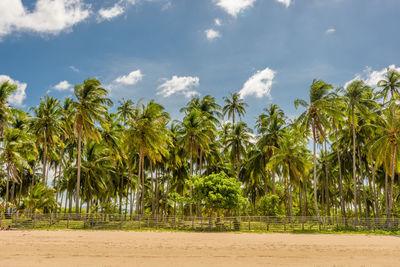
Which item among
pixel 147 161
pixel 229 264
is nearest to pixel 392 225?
pixel 229 264

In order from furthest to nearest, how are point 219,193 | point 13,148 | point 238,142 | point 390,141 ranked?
point 238,142
point 13,148
point 390,141
point 219,193

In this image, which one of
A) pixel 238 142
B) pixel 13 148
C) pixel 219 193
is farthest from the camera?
pixel 238 142

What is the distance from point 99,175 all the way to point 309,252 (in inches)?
1085

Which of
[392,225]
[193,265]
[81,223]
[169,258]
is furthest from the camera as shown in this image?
[392,225]

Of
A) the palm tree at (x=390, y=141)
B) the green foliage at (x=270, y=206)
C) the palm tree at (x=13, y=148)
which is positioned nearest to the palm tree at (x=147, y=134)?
the palm tree at (x=13, y=148)

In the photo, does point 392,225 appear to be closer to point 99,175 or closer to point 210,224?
point 210,224

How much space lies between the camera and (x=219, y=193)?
26.6 metres

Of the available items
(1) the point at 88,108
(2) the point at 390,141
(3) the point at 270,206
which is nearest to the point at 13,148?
(1) the point at 88,108

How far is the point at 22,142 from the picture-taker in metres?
30.1

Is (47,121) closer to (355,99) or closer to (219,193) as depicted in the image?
(219,193)

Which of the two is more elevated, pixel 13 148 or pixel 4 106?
pixel 4 106

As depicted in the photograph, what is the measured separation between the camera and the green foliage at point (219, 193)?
26594 millimetres

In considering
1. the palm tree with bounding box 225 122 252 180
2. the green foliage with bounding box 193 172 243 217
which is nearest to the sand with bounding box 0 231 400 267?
the green foliage with bounding box 193 172 243 217

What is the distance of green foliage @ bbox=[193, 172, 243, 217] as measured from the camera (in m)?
26.6
